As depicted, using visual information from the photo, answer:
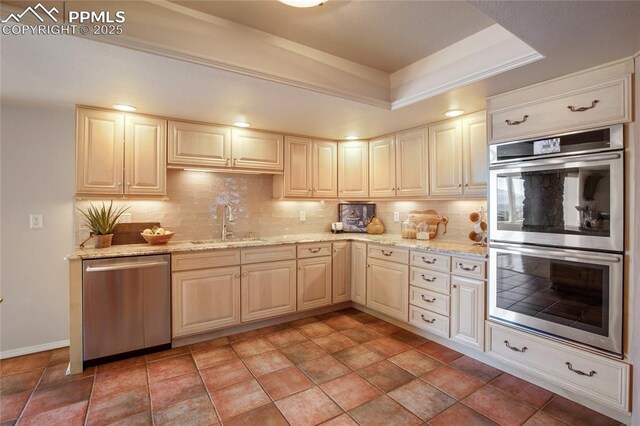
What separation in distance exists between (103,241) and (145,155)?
86cm

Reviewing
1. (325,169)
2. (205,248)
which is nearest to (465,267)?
(325,169)

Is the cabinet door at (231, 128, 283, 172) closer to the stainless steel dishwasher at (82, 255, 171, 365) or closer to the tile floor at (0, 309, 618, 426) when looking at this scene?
the stainless steel dishwasher at (82, 255, 171, 365)

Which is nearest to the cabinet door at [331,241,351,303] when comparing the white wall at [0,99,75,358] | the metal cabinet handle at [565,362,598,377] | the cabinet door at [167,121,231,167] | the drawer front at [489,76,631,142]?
the cabinet door at [167,121,231,167]

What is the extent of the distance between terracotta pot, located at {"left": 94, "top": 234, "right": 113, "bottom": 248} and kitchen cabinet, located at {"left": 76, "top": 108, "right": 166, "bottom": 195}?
0.38 meters

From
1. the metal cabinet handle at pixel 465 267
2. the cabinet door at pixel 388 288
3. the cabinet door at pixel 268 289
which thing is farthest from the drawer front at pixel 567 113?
the cabinet door at pixel 268 289

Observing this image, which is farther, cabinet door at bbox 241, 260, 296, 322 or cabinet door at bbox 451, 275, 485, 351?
cabinet door at bbox 241, 260, 296, 322

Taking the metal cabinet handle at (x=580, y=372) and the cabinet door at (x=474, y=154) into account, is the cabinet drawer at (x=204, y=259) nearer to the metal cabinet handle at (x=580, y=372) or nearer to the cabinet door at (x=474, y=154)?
the cabinet door at (x=474, y=154)

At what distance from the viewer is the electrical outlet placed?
2.76 meters

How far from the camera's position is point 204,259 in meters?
2.91

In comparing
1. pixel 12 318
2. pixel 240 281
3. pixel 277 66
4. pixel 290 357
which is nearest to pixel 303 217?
pixel 240 281

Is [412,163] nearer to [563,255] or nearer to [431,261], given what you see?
[431,261]

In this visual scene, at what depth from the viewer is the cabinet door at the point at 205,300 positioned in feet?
9.20

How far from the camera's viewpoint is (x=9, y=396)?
6.90ft

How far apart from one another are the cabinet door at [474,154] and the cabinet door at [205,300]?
2381 millimetres
